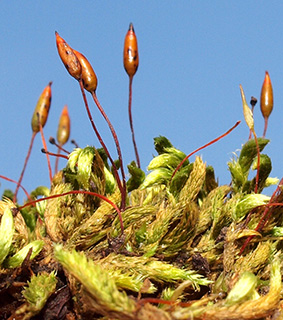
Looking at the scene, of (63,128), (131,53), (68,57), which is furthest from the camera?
(63,128)

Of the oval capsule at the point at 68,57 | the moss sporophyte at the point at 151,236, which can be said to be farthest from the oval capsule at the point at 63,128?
the oval capsule at the point at 68,57

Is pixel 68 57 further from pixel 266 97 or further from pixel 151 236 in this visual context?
pixel 266 97

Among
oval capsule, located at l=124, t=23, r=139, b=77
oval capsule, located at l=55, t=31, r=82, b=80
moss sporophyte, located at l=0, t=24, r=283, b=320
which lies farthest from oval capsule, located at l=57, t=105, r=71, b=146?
oval capsule, located at l=55, t=31, r=82, b=80

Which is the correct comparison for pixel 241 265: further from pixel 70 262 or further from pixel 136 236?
pixel 70 262

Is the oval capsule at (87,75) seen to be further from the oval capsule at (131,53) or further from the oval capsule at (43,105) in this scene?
the oval capsule at (43,105)

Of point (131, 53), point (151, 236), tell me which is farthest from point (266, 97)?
point (151, 236)

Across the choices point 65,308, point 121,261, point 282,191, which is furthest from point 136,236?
point 282,191

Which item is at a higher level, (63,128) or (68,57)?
(63,128)
